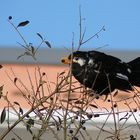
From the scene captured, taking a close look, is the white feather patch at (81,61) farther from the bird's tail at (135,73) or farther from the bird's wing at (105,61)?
the bird's tail at (135,73)

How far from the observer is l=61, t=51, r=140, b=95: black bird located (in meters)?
1.65

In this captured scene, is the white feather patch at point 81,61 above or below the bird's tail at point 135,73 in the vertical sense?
above

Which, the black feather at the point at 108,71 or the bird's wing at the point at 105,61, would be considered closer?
the black feather at the point at 108,71

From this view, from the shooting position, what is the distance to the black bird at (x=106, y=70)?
1646 mm

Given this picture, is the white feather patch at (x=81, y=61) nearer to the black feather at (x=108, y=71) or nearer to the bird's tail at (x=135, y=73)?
the black feather at (x=108, y=71)

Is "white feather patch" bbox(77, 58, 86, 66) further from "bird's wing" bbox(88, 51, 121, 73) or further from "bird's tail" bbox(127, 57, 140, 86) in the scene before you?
"bird's tail" bbox(127, 57, 140, 86)

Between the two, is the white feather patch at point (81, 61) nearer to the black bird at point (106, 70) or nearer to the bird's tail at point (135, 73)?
the black bird at point (106, 70)

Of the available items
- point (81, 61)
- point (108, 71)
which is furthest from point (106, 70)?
point (81, 61)

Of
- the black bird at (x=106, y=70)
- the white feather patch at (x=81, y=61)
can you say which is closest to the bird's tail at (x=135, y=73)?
the black bird at (x=106, y=70)

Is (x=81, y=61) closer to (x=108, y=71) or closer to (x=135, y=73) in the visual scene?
(x=108, y=71)

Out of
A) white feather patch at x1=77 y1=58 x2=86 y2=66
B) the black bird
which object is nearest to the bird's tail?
the black bird

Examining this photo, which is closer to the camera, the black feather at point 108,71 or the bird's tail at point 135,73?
the black feather at point 108,71

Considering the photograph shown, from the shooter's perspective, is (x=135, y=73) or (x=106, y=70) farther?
(x=135, y=73)

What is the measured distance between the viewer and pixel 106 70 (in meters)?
1.81
